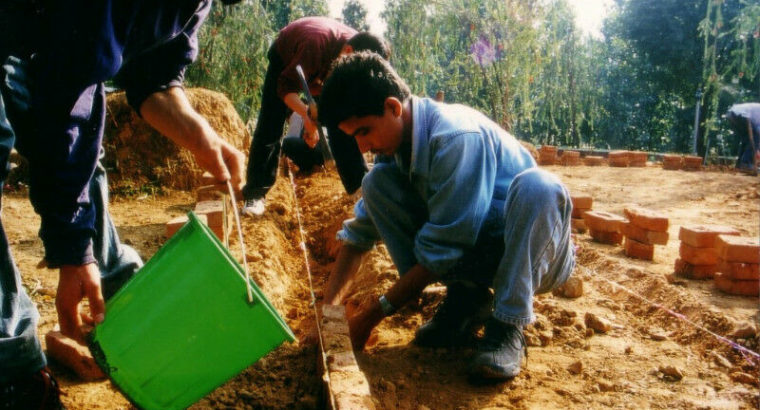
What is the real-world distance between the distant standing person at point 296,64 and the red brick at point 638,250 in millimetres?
2140

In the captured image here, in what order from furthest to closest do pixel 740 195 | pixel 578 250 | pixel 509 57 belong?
pixel 509 57 < pixel 740 195 < pixel 578 250

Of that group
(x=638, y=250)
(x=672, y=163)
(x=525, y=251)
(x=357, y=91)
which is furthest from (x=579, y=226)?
(x=672, y=163)

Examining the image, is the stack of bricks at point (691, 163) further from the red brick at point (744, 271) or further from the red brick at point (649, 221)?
the red brick at point (744, 271)

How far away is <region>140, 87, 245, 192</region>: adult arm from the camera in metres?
1.48

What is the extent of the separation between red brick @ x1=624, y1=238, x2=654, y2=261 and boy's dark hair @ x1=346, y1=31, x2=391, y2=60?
214 cm

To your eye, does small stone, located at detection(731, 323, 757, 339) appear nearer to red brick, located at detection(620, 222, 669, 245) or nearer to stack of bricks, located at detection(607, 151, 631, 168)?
red brick, located at detection(620, 222, 669, 245)

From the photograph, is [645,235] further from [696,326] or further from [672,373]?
[672,373]

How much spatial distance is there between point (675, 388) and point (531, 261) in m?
0.71

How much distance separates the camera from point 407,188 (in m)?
2.35

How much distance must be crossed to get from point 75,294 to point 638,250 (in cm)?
350

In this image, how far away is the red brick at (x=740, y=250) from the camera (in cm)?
302

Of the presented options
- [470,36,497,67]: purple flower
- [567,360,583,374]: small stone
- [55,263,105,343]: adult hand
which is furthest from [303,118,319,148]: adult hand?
[470,36,497,67]: purple flower

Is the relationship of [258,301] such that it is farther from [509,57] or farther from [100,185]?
[509,57]

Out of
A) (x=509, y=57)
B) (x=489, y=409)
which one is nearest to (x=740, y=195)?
(x=509, y=57)
